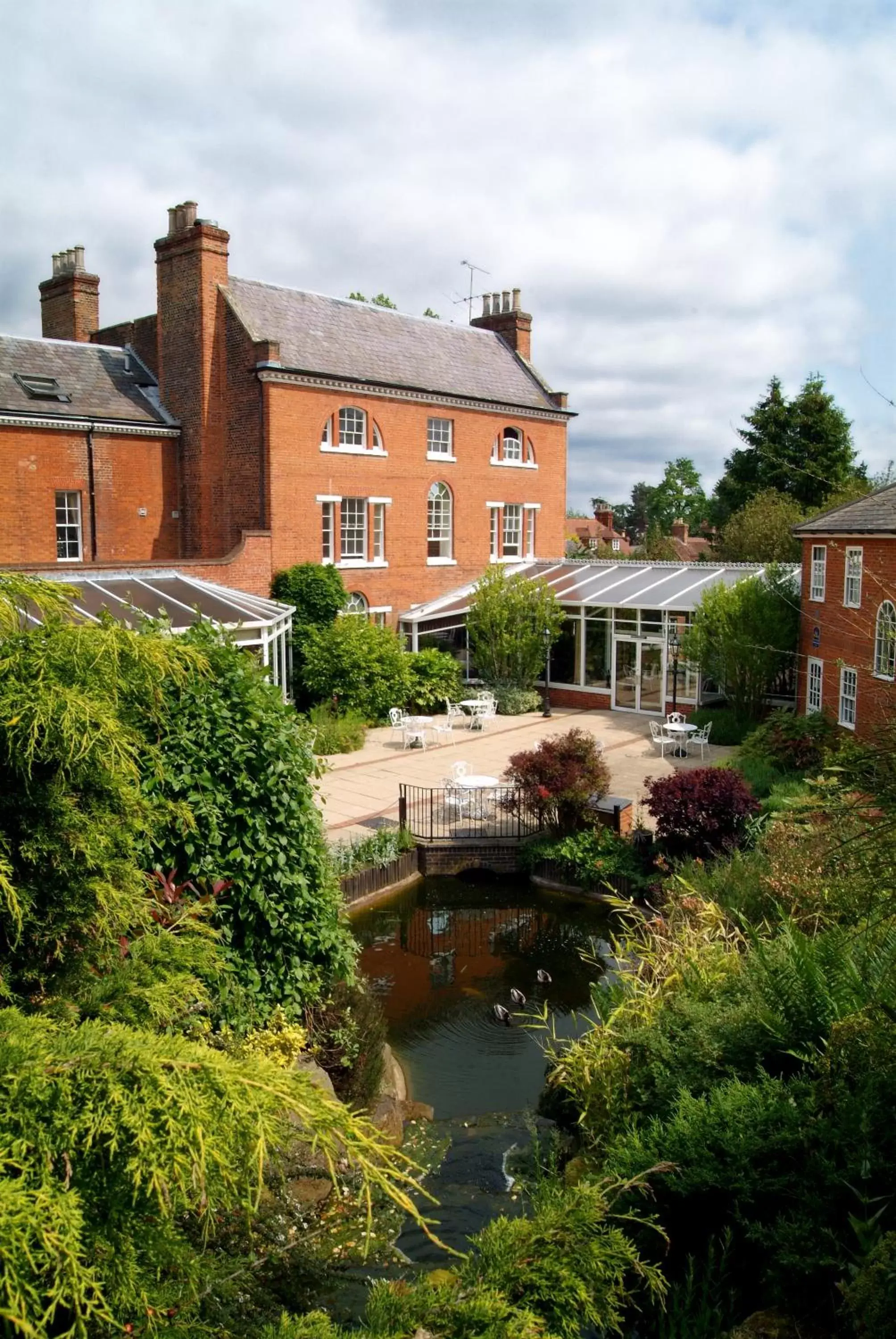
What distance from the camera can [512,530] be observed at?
1196 inches

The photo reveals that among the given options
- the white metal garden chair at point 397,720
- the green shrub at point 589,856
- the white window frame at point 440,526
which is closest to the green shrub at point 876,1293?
the green shrub at point 589,856

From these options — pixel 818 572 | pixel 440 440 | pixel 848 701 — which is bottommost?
pixel 848 701

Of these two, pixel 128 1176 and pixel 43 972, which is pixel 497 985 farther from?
pixel 128 1176

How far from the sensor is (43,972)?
424cm

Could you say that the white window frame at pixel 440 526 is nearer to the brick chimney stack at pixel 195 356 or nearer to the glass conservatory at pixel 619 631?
the glass conservatory at pixel 619 631

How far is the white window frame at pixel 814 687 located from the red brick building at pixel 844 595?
2 cm

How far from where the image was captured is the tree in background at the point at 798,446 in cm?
3784

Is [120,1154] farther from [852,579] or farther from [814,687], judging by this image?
[814,687]

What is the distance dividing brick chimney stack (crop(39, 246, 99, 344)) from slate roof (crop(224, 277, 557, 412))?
204 inches

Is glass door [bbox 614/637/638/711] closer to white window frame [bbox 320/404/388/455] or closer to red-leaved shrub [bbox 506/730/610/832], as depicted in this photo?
white window frame [bbox 320/404/388/455]

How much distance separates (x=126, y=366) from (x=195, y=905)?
22808mm

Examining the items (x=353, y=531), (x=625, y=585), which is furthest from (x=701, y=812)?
(x=353, y=531)

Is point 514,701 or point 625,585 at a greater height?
point 625,585

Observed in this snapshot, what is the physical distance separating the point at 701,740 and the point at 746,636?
2.60m
